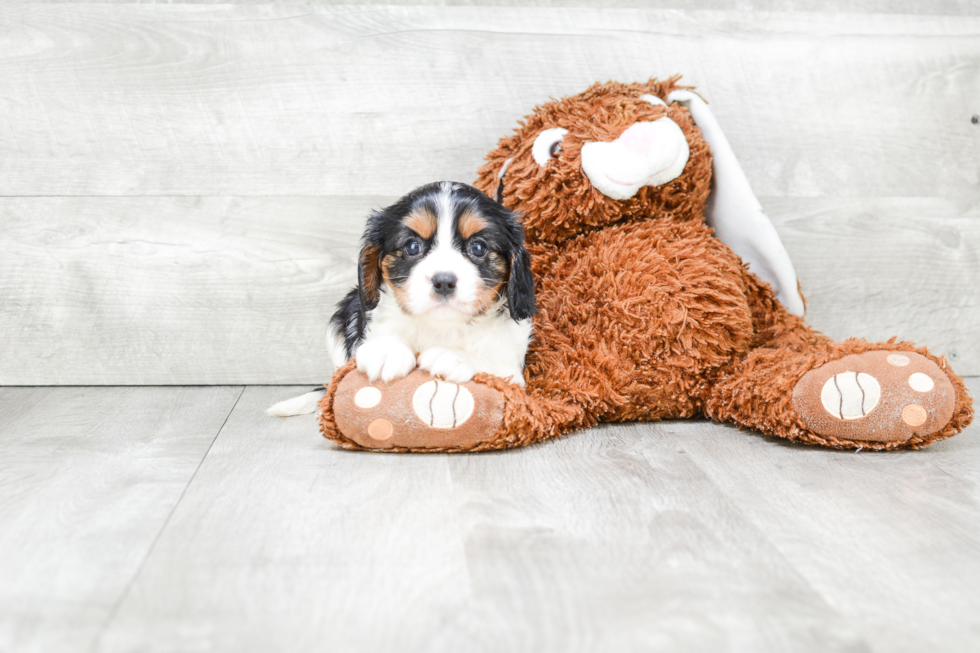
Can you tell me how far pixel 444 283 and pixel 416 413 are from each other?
0.92 feet

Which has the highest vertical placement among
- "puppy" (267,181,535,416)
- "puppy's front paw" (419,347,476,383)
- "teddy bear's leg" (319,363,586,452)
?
"puppy" (267,181,535,416)

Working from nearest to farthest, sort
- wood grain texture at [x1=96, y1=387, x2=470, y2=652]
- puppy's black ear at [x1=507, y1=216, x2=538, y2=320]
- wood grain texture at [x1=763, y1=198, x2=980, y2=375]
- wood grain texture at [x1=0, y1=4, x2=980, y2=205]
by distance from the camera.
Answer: wood grain texture at [x1=96, y1=387, x2=470, y2=652] < puppy's black ear at [x1=507, y1=216, x2=538, y2=320] < wood grain texture at [x1=0, y1=4, x2=980, y2=205] < wood grain texture at [x1=763, y1=198, x2=980, y2=375]

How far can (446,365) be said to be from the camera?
5.57 ft

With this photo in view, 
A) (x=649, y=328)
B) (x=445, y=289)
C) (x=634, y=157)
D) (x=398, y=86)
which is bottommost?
(x=649, y=328)

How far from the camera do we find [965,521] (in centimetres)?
132

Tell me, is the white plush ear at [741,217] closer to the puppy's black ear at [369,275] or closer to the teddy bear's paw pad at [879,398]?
the teddy bear's paw pad at [879,398]

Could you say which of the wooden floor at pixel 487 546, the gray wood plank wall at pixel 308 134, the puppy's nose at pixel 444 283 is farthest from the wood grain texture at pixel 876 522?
the gray wood plank wall at pixel 308 134

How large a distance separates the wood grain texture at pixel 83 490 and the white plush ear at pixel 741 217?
143cm

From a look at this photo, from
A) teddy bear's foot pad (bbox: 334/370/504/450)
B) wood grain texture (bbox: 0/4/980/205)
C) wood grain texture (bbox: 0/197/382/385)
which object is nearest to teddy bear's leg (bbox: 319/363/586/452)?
teddy bear's foot pad (bbox: 334/370/504/450)

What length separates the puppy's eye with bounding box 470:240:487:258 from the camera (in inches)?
67.7

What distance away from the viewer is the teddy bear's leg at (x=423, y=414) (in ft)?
5.37

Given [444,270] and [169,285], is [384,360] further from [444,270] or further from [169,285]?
[169,285]

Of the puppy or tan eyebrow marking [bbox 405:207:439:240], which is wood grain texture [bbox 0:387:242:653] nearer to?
the puppy

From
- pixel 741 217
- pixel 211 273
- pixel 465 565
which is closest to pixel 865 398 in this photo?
pixel 741 217
